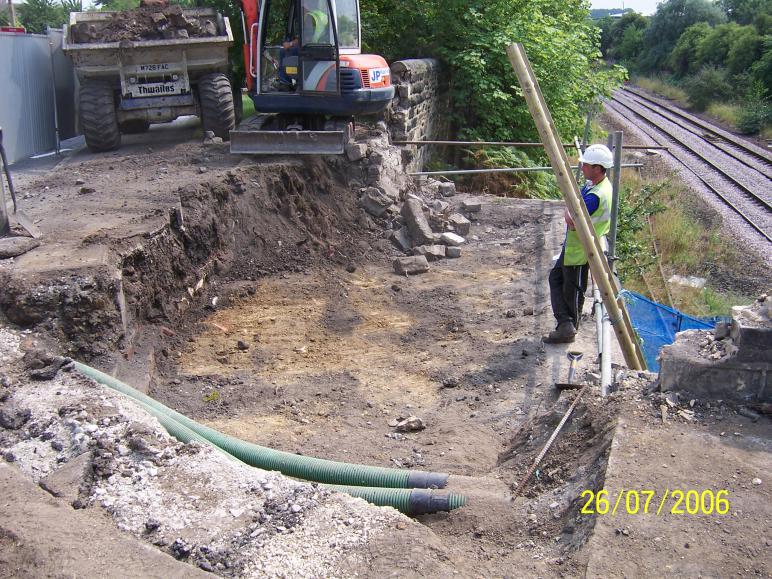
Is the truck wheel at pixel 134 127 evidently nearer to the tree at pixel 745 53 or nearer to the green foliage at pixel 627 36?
the tree at pixel 745 53

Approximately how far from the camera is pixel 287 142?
10625 millimetres

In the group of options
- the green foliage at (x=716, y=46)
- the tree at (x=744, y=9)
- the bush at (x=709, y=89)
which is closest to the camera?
the bush at (x=709, y=89)

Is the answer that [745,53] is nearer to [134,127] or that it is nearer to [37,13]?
[37,13]

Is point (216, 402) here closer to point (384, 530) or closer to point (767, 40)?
point (384, 530)

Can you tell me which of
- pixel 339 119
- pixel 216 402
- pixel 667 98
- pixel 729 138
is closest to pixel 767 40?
pixel 667 98

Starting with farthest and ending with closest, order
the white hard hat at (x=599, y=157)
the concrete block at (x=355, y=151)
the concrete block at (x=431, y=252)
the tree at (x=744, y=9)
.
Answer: the tree at (x=744, y=9) < the concrete block at (x=355, y=151) < the concrete block at (x=431, y=252) < the white hard hat at (x=599, y=157)

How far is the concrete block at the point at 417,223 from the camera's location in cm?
1044

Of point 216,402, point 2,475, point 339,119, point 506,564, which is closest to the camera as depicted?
point 506,564

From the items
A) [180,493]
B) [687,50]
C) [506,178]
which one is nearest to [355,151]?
[506,178]

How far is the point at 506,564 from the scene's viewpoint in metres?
3.77

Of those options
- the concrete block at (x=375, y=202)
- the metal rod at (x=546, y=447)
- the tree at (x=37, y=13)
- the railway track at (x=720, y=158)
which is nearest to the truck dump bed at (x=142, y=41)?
the concrete block at (x=375, y=202)

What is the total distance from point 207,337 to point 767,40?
35.8 metres

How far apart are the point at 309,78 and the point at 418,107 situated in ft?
12.0

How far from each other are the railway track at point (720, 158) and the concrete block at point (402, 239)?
27.5 ft
